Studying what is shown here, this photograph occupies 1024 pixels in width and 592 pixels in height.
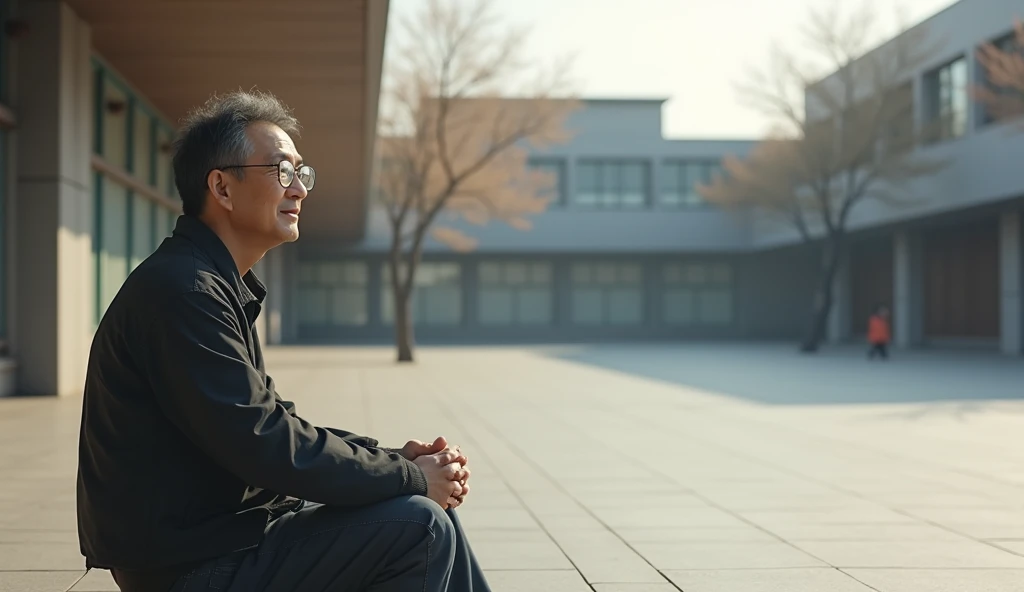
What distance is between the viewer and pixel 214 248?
2.79 m

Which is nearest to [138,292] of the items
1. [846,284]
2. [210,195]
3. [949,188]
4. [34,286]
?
[210,195]

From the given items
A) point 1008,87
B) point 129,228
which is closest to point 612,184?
point 1008,87

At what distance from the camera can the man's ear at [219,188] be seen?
9.29 feet

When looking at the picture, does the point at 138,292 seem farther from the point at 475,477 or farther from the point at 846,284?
the point at 846,284

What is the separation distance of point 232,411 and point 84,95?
12.6m

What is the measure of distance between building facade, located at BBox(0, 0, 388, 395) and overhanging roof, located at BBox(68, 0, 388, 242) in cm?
3

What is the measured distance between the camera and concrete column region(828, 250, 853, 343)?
45094mm

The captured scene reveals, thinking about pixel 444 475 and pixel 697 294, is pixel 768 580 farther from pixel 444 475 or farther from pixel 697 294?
pixel 697 294

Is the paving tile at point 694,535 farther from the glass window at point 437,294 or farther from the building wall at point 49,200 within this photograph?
the glass window at point 437,294

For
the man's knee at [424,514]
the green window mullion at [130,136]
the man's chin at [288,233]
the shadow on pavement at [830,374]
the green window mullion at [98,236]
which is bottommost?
the shadow on pavement at [830,374]

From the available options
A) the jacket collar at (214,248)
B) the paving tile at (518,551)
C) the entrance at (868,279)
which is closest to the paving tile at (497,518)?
the paving tile at (518,551)

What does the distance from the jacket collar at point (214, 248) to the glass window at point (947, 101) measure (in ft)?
104

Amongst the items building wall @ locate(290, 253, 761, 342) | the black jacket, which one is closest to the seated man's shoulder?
the black jacket

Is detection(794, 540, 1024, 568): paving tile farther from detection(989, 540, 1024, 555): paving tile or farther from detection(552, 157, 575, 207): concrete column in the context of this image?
detection(552, 157, 575, 207): concrete column
